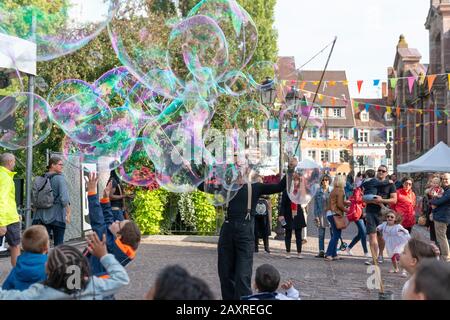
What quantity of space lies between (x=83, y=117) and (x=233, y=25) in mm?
2496

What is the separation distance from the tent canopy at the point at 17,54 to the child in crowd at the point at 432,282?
6077mm

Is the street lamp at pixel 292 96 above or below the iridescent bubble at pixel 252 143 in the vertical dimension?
above

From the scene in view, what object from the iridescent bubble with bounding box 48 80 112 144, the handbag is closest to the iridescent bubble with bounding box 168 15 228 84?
the iridescent bubble with bounding box 48 80 112 144

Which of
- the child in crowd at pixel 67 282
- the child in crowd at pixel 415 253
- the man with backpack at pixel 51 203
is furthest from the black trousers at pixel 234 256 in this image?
the man with backpack at pixel 51 203

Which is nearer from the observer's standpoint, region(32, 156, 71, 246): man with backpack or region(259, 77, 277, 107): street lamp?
region(32, 156, 71, 246): man with backpack

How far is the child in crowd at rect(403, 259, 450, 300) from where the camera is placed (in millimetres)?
2787

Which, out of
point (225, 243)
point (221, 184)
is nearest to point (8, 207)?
point (221, 184)

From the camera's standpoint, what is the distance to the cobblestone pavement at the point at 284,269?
25.3 feet

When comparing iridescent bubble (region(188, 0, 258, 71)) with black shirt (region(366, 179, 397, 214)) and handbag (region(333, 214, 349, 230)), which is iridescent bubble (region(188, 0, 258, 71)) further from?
handbag (region(333, 214, 349, 230))

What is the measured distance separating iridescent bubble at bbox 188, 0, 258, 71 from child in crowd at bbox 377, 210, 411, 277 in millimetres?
3503

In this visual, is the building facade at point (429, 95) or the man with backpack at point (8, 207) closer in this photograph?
the man with backpack at point (8, 207)

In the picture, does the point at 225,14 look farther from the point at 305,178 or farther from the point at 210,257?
the point at 210,257

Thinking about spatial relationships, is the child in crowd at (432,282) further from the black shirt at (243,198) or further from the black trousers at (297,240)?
the black trousers at (297,240)

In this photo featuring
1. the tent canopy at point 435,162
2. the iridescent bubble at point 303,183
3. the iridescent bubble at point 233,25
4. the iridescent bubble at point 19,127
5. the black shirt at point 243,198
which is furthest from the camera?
the tent canopy at point 435,162
